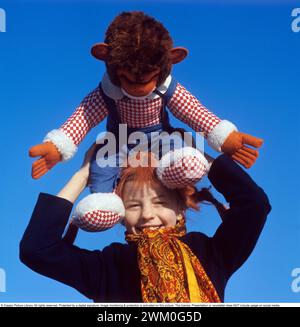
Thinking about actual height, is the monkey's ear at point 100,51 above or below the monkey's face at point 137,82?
above

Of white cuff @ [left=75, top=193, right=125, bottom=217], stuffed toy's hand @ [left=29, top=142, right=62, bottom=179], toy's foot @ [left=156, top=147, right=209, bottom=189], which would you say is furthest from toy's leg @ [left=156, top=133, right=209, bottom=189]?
stuffed toy's hand @ [left=29, top=142, right=62, bottom=179]

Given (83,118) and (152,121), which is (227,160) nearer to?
(152,121)

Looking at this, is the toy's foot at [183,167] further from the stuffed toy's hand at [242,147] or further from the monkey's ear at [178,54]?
the monkey's ear at [178,54]

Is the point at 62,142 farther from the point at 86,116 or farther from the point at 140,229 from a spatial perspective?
the point at 140,229

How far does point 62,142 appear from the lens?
123cm

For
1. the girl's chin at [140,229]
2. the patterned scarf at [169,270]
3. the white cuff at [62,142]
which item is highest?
the white cuff at [62,142]

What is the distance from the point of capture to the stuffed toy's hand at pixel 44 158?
122cm

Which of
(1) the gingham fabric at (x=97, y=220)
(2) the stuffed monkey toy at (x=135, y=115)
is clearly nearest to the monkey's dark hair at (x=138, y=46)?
(2) the stuffed monkey toy at (x=135, y=115)

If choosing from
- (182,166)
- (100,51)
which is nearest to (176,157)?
(182,166)

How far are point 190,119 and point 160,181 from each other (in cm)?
14

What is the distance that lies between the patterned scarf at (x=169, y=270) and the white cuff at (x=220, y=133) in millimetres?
196

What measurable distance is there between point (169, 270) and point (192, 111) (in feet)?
1.03

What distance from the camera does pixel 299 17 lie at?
1.42 meters

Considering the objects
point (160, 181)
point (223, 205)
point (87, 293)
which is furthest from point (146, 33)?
point (87, 293)
